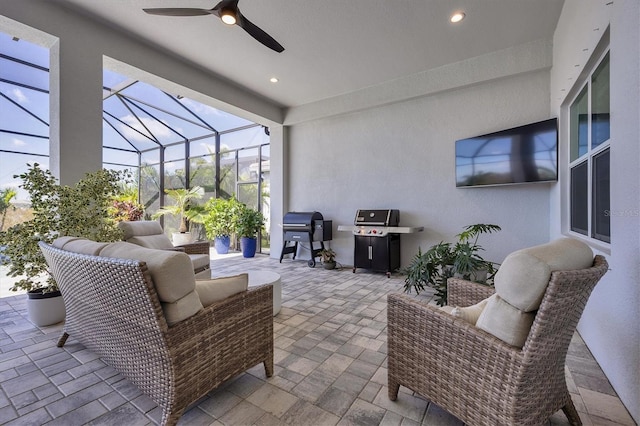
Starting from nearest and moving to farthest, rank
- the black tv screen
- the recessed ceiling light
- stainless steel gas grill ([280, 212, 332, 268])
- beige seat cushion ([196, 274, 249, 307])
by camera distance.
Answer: beige seat cushion ([196, 274, 249, 307]) → the recessed ceiling light → the black tv screen → stainless steel gas grill ([280, 212, 332, 268])

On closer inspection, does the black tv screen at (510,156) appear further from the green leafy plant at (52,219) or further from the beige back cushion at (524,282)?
the green leafy plant at (52,219)

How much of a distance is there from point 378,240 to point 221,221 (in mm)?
3872

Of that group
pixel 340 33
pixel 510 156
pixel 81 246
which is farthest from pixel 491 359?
pixel 340 33

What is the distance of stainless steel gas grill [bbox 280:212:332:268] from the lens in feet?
16.8

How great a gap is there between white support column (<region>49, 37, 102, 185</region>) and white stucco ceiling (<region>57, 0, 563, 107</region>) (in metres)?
0.51

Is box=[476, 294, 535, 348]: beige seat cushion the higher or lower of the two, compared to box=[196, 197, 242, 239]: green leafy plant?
lower

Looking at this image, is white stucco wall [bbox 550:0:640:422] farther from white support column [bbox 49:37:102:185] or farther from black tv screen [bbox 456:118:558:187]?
white support column [bbox 49:37:102:185]

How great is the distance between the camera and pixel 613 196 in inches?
66.0

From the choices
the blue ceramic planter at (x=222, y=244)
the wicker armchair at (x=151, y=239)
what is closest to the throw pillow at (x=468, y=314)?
the wicker armchair at (x=151, y=239)

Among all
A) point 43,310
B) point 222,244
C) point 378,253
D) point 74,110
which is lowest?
point 43,310

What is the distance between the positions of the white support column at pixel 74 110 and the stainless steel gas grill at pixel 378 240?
3.64 meters

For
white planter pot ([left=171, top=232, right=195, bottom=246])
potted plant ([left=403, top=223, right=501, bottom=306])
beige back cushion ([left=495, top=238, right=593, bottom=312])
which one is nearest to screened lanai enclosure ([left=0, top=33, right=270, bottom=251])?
white planter pot ([left=171, top=232, right=195, bottom=246])

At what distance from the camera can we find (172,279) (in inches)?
49.4

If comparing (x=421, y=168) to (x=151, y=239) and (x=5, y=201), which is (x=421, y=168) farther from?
(x=5, y=201)
